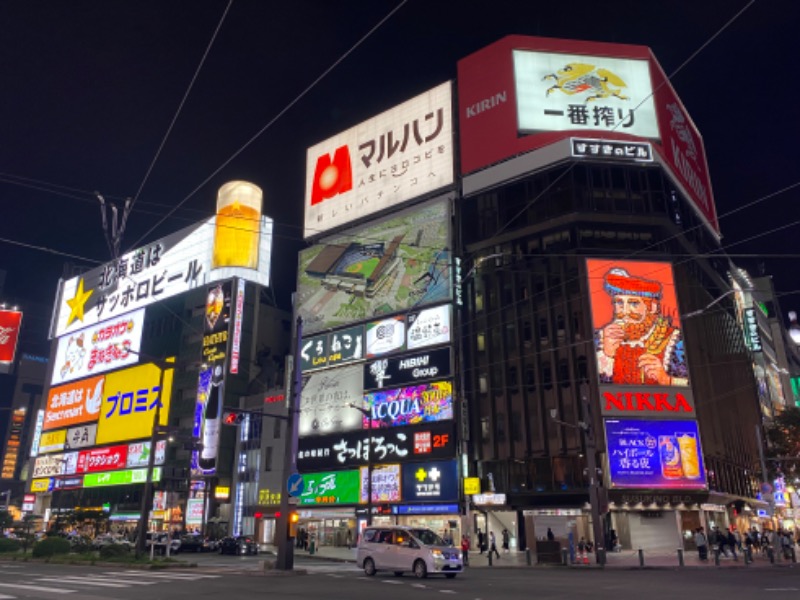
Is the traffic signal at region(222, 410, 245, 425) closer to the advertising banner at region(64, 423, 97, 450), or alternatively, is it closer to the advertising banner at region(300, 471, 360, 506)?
the advertising banner at region(300, 471, 360, 506)

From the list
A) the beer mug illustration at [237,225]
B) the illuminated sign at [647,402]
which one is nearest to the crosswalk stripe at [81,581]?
the illuminated sign at [647,402]

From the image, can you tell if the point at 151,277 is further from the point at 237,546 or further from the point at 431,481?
the point at 237,546

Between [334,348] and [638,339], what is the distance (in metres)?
28.8

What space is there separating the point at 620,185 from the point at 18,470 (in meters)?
154

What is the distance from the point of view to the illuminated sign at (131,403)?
7825cm

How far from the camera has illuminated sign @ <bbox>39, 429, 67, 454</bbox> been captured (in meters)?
89.6

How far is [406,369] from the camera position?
2207 inches

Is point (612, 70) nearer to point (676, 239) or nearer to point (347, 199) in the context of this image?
point (676, 239)

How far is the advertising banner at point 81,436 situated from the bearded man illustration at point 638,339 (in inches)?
2717

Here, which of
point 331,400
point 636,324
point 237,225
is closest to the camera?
point 636,324

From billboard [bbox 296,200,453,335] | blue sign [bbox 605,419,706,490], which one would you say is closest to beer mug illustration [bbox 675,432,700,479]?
blue sign [bbox 605,419,706,490]

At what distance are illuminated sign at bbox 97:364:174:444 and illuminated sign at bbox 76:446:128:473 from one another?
1.29 metres

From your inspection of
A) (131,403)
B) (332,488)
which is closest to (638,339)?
(332,488)

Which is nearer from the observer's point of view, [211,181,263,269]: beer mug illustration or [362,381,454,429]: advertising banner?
[362,381,454,429]: advertising banner
